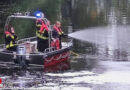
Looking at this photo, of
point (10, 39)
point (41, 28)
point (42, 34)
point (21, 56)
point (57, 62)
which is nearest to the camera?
point (21, 56)

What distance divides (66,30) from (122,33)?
4307 mm

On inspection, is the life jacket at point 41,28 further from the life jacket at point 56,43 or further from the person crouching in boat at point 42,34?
the life jacket at point 56,43

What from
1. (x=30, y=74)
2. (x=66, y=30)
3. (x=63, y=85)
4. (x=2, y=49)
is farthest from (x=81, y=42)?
(x=63, y=85)

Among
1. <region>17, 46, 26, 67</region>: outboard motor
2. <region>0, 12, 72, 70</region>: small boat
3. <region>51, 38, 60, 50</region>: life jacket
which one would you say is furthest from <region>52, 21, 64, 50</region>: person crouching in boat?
<region>17, 46, 26, 67</region>: outboard motor

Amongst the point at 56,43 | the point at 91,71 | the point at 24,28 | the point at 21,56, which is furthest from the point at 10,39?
the point at 24,28

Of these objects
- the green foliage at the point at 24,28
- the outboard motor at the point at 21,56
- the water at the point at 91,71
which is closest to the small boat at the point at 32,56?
the outboard motor at the point at 21,56

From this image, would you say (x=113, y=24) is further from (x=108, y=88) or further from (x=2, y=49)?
(x=108, y=88)

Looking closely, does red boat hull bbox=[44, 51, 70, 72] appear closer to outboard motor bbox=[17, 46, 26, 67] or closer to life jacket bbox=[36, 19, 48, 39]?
outboard motor bbox=[17, 46, 26, 67]

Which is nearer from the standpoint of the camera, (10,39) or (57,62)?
(10,39)

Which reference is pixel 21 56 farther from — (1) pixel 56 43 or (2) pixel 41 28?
(1) pixel 56 43

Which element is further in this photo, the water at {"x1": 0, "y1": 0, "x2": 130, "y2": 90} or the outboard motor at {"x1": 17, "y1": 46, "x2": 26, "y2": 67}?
the outboard motor at {"x1": 17, "y1": 46, "x2": 26, "y2": 67}

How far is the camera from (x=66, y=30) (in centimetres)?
3534

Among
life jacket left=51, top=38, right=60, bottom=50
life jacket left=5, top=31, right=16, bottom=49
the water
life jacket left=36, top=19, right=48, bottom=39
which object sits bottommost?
the water

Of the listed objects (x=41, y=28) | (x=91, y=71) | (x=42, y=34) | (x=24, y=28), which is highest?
(x=41, y=28)
